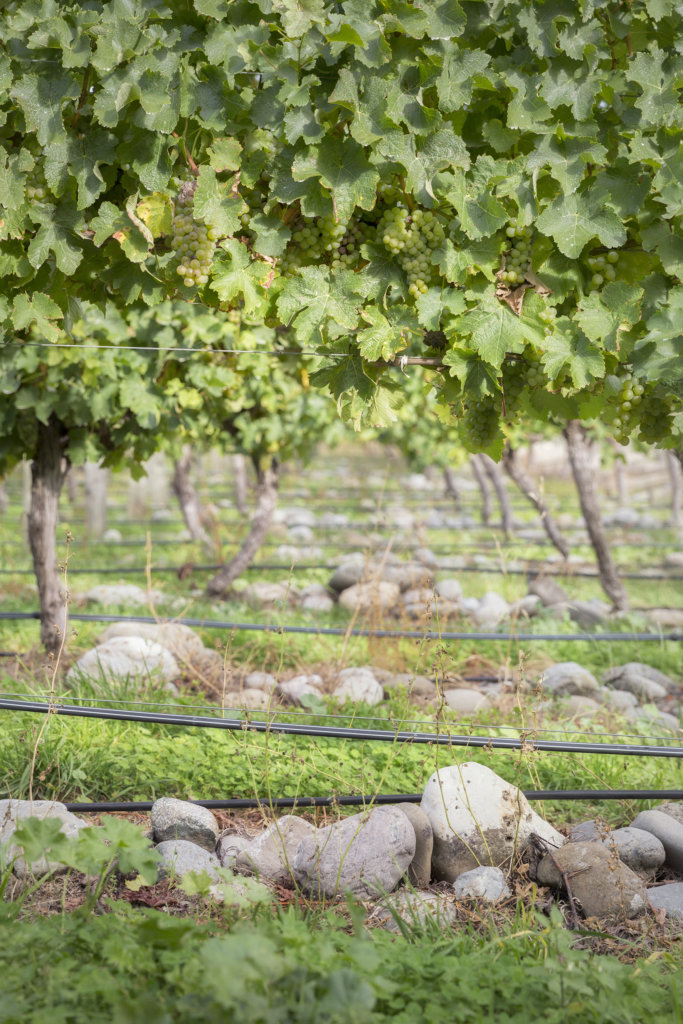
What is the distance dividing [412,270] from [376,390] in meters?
0.44

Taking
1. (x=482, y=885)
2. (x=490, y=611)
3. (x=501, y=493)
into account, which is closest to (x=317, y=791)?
(x=482, y=885)

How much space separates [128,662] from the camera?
15.7 feet

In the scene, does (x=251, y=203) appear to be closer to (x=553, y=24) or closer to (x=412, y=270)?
(x=412, y=270)

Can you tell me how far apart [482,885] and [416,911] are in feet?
0.90

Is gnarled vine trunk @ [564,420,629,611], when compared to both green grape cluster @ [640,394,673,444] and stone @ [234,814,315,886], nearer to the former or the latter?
green grape cluster @ [640,394,673,444]

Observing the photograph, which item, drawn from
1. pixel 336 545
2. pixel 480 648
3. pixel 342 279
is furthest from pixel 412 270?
pixel 336 545

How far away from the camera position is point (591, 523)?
24.3 ft

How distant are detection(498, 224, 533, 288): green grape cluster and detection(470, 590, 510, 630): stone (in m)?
4.56

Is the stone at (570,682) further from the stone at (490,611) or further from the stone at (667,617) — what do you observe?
the stone at (667,617)

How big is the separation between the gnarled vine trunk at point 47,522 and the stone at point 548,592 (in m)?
4.55

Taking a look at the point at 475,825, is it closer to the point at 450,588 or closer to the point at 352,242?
the point at 352,242

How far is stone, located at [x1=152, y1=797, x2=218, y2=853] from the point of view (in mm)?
2994

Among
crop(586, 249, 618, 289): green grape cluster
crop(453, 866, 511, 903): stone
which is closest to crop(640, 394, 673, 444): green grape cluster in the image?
crop(586, 249, 618, 289): green grape cluster

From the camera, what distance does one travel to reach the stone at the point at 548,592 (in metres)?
8.16
